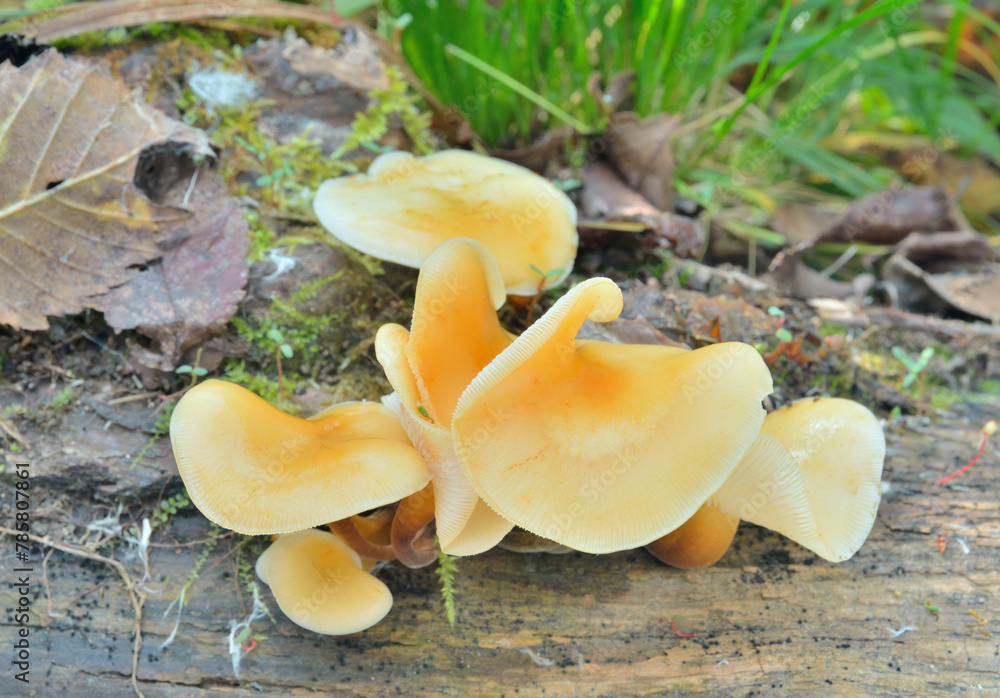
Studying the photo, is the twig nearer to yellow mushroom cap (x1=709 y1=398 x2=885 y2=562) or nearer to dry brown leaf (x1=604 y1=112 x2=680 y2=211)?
yellow mushroom cap (x1=709 y1=398 x2=885 y2=562)

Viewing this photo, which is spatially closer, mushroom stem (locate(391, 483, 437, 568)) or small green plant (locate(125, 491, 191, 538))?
mushroom stem (locate(391, 483, 437, 568))

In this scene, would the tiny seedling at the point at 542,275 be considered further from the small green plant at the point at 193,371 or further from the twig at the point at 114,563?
the twig at the point at 114,563

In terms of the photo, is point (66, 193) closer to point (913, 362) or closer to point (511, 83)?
point (511, 83)

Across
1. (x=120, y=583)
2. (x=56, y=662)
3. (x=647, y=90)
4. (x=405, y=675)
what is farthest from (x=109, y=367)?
(x=647, y=90)

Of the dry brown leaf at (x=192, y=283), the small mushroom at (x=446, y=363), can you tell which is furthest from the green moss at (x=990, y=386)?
the dry brown leaf at (x=192, y=283)

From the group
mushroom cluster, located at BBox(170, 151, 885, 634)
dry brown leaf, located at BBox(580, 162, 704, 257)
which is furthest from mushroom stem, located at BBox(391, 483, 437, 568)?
dry brown leaf, located at BBox(580, 162, 704, 257)
